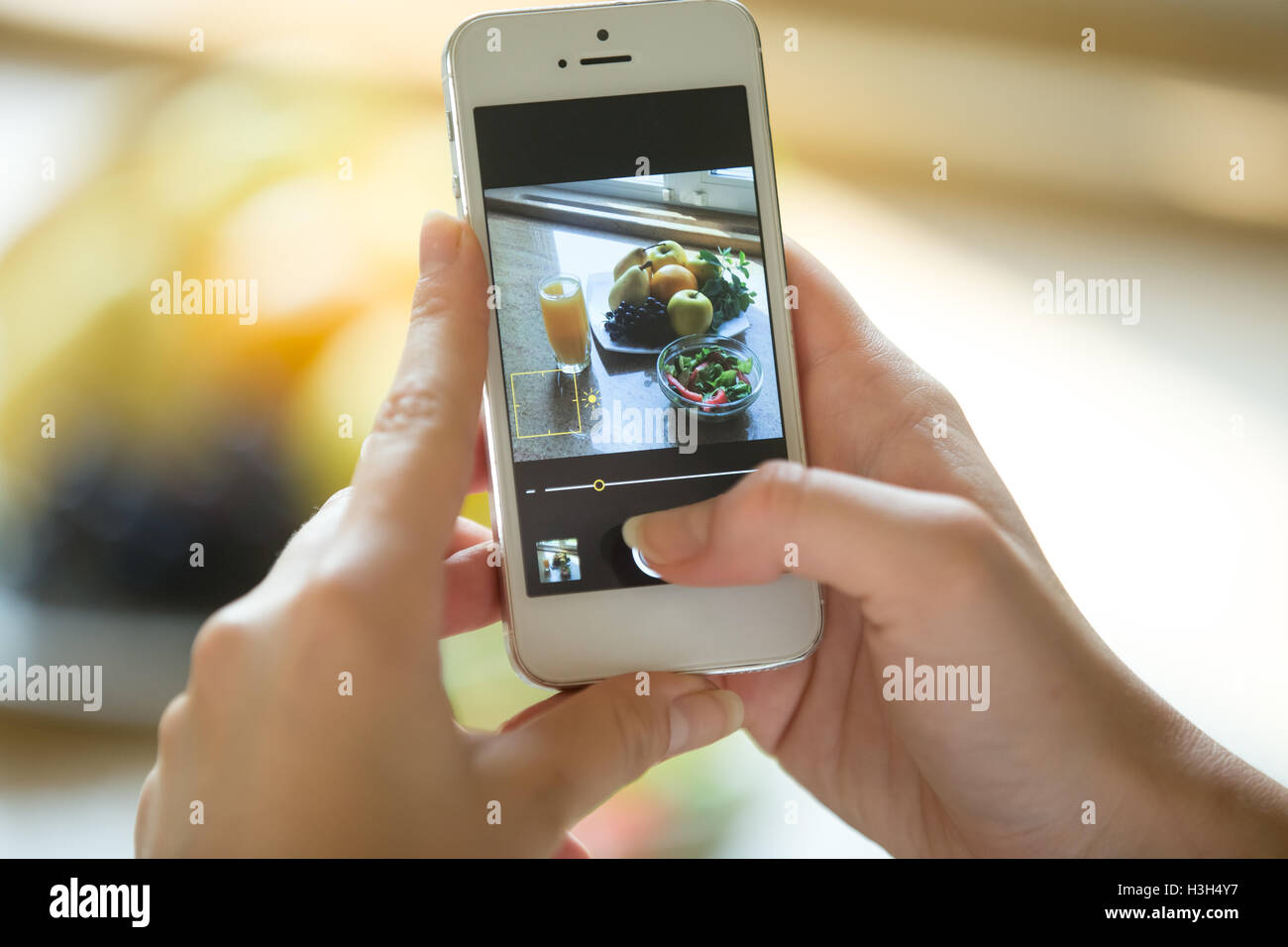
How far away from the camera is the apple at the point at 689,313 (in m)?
0.82

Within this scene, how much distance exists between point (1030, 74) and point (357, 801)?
1262 mm

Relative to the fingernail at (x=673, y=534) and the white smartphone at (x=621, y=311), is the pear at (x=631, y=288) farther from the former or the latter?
the fingernail at (x=673, y=534)

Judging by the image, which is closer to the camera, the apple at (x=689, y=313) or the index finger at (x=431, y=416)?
the index finger at (x=431, y=416)

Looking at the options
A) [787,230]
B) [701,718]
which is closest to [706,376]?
[701,718]

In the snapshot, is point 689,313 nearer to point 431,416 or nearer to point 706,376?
point 706,376

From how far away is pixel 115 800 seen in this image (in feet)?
3.50

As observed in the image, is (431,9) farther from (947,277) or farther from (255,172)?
(947,277)

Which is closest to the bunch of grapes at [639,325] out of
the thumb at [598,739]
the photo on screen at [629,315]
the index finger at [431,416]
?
the photo on screen at [629,315]

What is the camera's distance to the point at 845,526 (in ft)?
2.11

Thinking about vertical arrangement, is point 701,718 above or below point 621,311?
below

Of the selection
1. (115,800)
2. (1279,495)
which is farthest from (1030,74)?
(115,800)

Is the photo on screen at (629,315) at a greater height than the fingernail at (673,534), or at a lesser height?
greater

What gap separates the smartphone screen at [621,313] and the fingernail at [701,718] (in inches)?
4.5

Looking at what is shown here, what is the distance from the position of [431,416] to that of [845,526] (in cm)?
31
